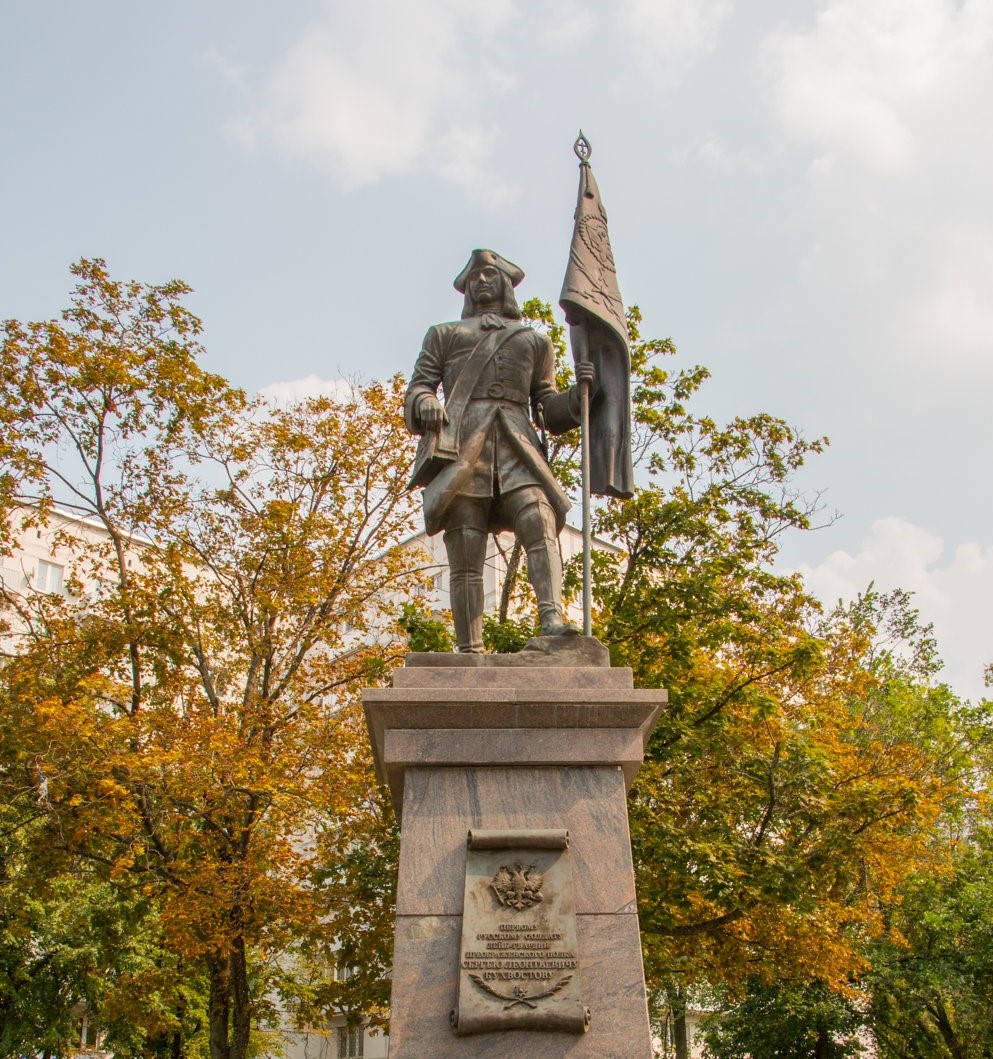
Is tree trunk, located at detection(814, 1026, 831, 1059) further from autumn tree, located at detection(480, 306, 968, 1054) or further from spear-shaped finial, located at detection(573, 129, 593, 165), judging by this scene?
spear-shaped finial, located at detection(573, 129, 593, 165)

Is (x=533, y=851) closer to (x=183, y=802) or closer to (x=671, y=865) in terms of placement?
(x=671, y=865)

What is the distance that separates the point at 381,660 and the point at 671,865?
5.56m

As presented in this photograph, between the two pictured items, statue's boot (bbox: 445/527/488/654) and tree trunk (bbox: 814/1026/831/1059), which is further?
tree trunk (bbox: 814/1026/831/1059)

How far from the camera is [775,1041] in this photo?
19938 millimetres

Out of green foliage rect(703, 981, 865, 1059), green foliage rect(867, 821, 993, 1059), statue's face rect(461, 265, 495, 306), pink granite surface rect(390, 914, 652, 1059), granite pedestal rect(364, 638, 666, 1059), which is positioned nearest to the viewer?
pink granite surface rect(390, 914, 652, 1059)

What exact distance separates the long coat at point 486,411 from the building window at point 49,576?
31631mm

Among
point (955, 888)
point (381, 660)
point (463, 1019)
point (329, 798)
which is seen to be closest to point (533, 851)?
point (463, 1019)

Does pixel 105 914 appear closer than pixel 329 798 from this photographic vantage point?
No

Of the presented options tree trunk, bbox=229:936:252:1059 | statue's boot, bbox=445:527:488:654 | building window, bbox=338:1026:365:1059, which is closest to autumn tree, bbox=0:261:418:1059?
tree trunk, bbox=229:936:252:1059

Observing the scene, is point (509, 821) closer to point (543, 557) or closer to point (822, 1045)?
point (543, 557)

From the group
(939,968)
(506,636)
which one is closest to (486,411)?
(506,636)

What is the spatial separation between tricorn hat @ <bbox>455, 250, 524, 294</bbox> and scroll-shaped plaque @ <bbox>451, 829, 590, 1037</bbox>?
3970 mm

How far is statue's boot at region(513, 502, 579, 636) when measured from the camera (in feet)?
21.0

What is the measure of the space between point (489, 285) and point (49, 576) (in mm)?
32470
